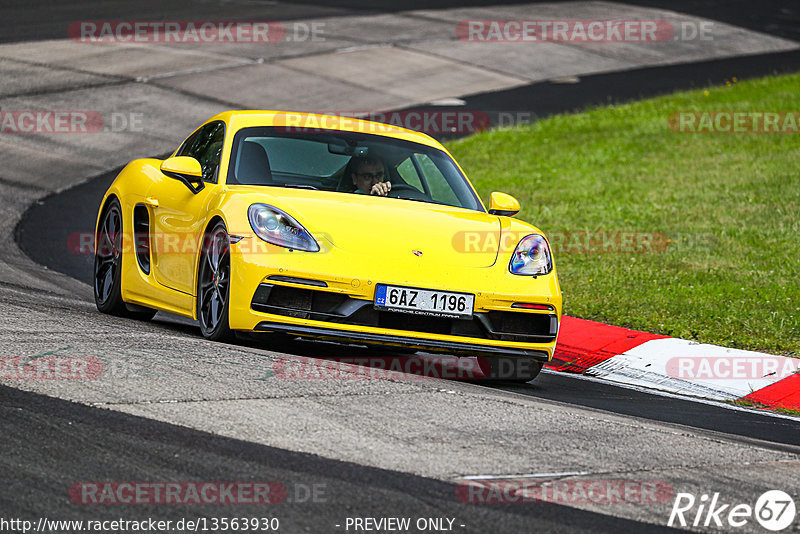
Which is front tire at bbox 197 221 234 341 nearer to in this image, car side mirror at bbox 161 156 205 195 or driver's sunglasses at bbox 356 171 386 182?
car side mirror at bbox 161 156 205 195

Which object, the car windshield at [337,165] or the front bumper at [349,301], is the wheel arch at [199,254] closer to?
the car windshield at [337,165]

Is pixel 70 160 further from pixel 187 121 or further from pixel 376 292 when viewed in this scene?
pixel 376 292

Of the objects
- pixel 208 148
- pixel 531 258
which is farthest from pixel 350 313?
pixel 208 148

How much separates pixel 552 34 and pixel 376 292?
73.4ft

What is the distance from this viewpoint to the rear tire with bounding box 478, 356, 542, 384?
7398 mm

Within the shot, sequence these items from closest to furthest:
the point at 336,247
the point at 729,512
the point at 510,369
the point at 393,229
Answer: the point at 729,512, the point at 336,247, the point at 393,229, the point at 510,369

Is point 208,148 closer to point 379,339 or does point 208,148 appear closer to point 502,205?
point 502,205

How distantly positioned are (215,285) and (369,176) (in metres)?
1.41

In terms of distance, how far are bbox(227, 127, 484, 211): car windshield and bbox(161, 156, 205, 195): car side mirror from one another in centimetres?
21

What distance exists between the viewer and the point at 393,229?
699cm

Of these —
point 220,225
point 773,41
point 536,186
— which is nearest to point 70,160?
point 536,186

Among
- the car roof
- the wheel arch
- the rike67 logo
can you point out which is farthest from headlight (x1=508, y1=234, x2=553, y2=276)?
the rike67 logo

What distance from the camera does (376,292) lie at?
21.6 feet

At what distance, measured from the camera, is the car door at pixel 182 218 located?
293 inches
